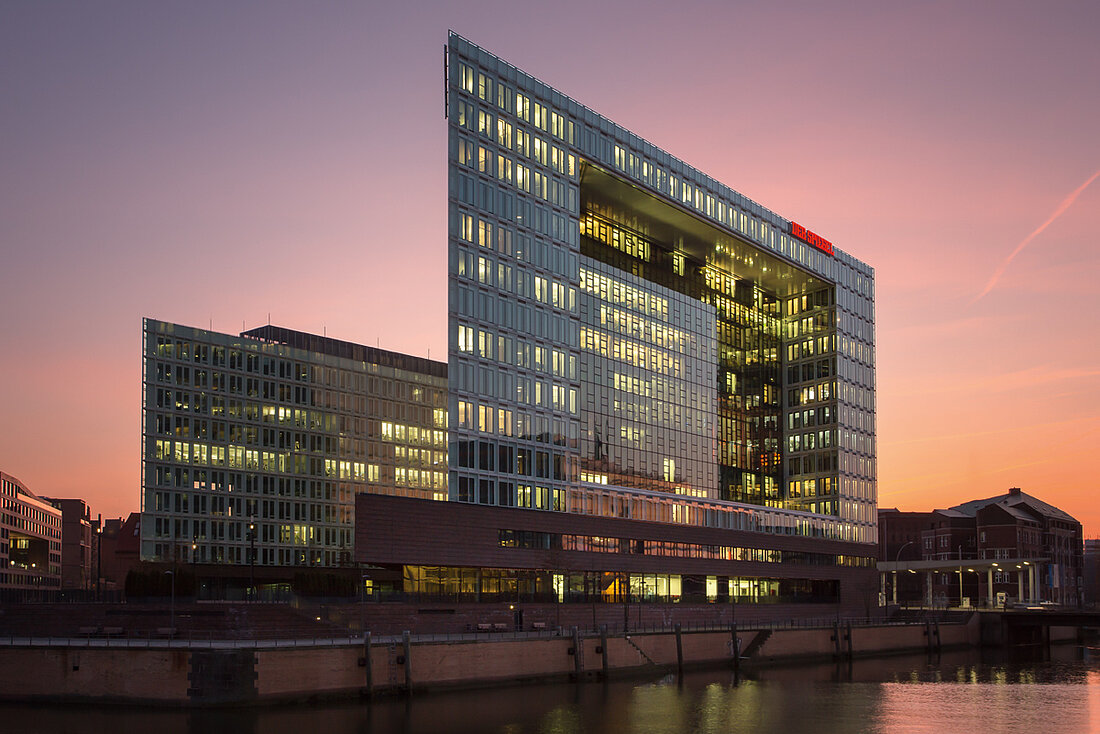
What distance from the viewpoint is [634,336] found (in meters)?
126

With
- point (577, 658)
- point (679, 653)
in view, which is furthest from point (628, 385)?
point (577, 658)

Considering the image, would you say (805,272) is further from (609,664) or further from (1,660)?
(1,660)

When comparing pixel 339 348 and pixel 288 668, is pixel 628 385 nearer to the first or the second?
pixel 339 348

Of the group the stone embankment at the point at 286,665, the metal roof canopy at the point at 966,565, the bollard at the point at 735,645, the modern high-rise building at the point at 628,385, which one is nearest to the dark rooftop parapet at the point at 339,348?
the modern high-rise building at the point at 628,385

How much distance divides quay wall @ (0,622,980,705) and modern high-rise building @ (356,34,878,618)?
19439mm

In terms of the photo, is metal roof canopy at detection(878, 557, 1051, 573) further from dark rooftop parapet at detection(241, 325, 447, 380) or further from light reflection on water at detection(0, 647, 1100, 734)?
light reflection on water at detection(0, 647, 1100, 734)

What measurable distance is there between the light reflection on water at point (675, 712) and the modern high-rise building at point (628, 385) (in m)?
25.3

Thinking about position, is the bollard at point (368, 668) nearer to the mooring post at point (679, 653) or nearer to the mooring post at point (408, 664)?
the mooring post at point (408, 664)

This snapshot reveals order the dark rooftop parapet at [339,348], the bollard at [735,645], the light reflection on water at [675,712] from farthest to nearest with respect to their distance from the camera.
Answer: the dark rooftop parapet at [339,348] → the bollard at [735,645] → the light reflection on water at [675,712]

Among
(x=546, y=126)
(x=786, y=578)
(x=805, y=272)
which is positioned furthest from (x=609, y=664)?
(x=805, y=272)

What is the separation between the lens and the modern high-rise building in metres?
100

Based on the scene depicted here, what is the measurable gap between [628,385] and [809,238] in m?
39.1

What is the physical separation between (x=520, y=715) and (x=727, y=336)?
92.5m

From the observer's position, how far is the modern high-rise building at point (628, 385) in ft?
328
